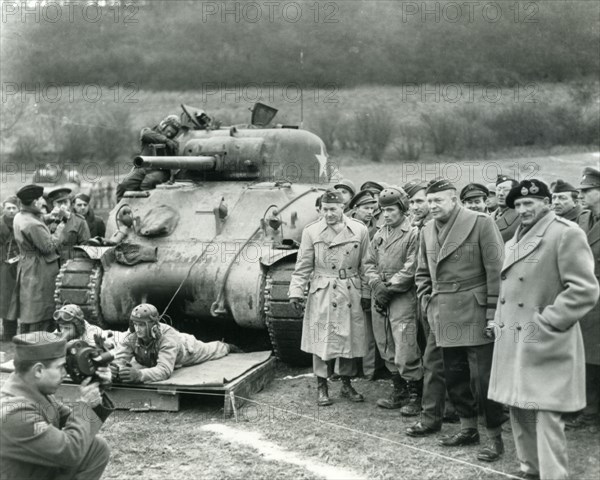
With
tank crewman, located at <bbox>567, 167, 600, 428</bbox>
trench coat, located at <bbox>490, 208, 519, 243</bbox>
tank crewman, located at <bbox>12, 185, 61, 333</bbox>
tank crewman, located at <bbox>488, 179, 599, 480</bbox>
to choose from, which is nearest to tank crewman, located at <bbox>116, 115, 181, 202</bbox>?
tank crewman, located at <bbox>12, 185, 61, 333</bbox>

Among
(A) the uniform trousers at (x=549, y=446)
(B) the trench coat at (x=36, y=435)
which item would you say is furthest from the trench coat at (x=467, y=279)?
(B) the trench coat at (x=36, y=435)

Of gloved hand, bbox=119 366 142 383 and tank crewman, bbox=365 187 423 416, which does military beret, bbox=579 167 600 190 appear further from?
gloved hand, bbox=119 366 142 383

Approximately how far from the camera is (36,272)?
9.09m

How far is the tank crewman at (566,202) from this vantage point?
6.20m

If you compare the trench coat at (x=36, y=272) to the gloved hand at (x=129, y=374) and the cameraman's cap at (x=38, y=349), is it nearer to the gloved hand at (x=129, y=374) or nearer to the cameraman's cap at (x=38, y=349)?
the gloved hand at (x=129, y=374)

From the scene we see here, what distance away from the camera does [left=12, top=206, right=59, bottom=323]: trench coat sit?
8938mm

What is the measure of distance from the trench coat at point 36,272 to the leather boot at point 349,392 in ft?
13.5

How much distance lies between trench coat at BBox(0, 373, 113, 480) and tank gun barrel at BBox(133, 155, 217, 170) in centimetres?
491

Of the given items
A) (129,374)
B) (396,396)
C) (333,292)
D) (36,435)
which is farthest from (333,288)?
(36,435)

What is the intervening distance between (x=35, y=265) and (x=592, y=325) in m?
6.39

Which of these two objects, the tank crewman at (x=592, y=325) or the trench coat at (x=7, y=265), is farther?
the trench coat at (x=7, y=265)

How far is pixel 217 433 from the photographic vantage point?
6070mm

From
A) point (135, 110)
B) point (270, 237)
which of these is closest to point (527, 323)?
point (270, 237)

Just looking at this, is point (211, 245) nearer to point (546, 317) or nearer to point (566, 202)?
point (566, 202)
